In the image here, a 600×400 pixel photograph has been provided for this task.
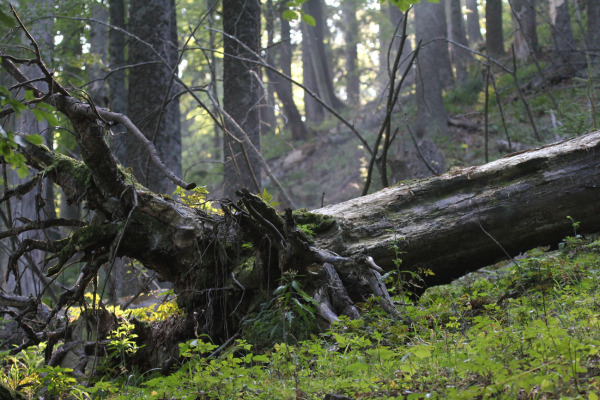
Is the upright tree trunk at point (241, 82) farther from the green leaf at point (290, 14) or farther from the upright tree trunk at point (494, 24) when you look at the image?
the upright tree trunk at point (494, 24)

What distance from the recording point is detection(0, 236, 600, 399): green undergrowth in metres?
2.40

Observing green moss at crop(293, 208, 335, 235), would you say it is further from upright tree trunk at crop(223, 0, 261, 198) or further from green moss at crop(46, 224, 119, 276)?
upright tree trunk at crop(223, 0, 261, 198)

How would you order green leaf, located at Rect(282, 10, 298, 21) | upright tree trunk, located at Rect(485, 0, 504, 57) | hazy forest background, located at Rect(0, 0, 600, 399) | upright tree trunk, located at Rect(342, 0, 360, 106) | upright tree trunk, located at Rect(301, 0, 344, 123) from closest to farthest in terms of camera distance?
hazy forest background, located at Rect(0, 0, 600, 399) → green leaf, located at Rect(282, 10, 298, 21) → upright tree trunk, located at Rect(485, 0, 504, 57) → upright tree trunk, located at Rect(301, 0, 344, 123) → upright tree trunk, located at Rect(342, 0, 360, 106)

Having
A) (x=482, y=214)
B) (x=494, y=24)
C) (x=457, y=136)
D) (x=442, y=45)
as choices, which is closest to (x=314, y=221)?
(x=482, y=214)

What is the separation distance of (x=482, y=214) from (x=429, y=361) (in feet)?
7.90

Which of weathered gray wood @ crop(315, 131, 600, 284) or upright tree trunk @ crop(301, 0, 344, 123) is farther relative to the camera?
upright tree trunk @ crop(301, 0, 344, 123)

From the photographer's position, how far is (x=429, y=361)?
2.86 meters

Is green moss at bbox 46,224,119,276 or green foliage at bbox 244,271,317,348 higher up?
green moss at bbox 46,224,119,276

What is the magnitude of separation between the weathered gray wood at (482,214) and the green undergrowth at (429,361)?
25.8 inches

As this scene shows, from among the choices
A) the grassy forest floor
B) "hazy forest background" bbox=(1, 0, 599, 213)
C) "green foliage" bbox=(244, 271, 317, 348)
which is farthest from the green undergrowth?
"hazy forest background" bbox=(1, 0, 599, 213)

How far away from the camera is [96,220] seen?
4.61m

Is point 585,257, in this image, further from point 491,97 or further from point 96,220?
point 491,97

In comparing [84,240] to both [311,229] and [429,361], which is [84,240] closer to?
[311,229]

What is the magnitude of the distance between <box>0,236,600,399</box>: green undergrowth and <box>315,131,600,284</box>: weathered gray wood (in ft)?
2.15
